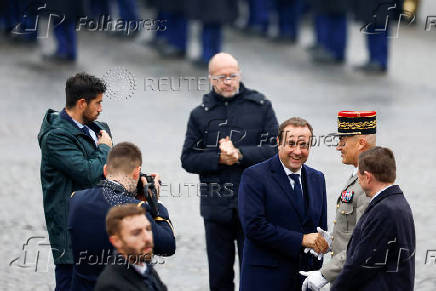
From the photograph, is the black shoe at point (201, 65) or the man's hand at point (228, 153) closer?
the man's hand at point (228, 153)

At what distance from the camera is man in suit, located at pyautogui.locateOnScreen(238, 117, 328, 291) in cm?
640

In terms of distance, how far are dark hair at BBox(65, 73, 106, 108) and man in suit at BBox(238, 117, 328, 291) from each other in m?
1.10

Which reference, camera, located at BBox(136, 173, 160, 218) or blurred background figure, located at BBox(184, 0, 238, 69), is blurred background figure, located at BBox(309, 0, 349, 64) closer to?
blurred background figure, located at BBox(184, 0, 238, 69)

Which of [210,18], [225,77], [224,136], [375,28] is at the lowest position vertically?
[224,136]

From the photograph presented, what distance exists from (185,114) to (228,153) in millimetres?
7485

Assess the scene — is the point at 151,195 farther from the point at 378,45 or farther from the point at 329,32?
the point at 329,32

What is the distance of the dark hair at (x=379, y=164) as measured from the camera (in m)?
5.63

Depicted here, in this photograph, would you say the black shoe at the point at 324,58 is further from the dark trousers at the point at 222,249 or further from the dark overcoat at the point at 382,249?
the dark overcoat at the point at 382,249

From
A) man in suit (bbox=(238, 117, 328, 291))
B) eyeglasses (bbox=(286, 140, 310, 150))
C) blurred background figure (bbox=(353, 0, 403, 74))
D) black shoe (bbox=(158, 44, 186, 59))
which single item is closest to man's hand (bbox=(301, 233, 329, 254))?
man in suit (bbox=(238, 117, 328, 291))

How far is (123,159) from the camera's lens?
571 cm

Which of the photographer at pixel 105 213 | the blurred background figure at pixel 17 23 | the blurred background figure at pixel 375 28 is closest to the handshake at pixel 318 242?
the photographer at pixel 105 213

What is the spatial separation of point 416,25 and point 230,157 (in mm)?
17982

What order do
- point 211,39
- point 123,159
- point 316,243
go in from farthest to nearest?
point 211,39 < point 316,243 < point 123,159

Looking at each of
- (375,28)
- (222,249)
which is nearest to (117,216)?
(222,249)
